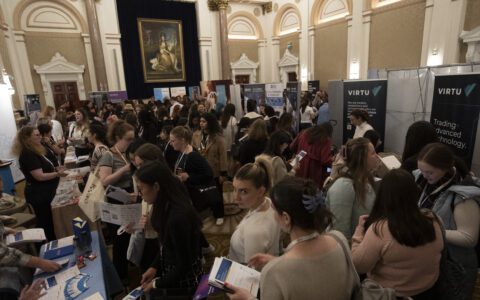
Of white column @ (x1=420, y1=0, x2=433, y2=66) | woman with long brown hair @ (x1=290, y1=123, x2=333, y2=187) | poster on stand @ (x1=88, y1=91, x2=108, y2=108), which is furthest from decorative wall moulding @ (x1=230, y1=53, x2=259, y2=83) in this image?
woman with long brown hair @ (x1=290, y1=123, x2=333, y2=187)

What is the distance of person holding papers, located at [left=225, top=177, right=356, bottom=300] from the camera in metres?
1.09

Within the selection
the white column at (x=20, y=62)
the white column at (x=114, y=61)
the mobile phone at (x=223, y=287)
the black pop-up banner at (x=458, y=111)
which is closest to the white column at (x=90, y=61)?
the white column at (x=114, y=61)

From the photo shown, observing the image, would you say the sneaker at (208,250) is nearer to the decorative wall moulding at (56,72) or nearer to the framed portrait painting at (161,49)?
the decorative wall moulding at (56,72)

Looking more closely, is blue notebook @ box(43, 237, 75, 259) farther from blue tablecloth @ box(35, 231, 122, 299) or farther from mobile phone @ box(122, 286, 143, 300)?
mobile phone @ box(122, 286, 143, 300)

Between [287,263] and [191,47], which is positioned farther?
[191,47]

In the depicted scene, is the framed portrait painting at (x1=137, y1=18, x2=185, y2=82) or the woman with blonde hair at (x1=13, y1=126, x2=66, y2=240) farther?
the framed portrait painting at (x1=137, y1=18, x2=185, y2=82)

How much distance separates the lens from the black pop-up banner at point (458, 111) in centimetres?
325

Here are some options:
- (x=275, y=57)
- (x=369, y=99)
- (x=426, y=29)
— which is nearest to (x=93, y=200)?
(x=369, y=99)

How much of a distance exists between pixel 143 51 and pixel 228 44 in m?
4.59

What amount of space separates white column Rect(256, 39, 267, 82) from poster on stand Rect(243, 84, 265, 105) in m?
8.72

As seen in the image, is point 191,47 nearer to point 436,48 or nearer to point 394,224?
point 436,48

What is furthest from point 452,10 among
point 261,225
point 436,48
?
point 261,225

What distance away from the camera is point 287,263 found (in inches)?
43.4

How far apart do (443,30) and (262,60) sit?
9873 millimetres
